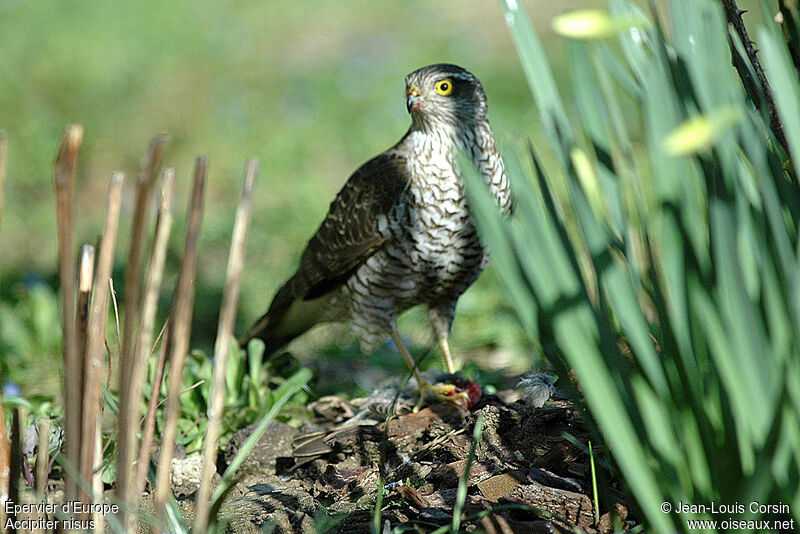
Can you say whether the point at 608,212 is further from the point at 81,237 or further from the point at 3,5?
the point at 3,5

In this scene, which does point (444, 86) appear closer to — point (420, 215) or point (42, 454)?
point (420, 215)

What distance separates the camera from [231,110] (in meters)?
8.20

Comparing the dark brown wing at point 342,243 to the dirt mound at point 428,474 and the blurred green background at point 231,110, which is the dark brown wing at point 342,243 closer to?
the blurred green background at point 231,110

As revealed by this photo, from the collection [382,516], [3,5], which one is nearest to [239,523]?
[382,516]

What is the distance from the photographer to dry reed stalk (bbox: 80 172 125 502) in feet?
4.95

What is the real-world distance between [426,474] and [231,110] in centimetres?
656

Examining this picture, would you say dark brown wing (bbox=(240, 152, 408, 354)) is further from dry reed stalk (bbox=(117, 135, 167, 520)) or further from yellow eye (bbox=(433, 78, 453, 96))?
dry reed stalk (bbox=(117, 135, 167, 520))

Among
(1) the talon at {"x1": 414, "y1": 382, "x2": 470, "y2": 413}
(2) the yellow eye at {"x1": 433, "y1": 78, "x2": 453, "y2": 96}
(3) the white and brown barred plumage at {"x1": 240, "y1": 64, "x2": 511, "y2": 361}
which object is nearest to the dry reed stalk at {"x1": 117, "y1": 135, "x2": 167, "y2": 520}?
(1) the talon at {"x1": 414, "y1": 382, "x2": 470, "y2": 413}

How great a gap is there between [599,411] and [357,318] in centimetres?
246

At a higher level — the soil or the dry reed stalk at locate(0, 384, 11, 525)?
the dry reed stalk at locate(0, 384, 11, 525)

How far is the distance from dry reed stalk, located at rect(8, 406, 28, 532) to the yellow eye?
208 centimetres

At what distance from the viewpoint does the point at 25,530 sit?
1765 mm

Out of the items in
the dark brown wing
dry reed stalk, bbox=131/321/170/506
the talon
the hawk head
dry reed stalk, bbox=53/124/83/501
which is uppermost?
the hawk head

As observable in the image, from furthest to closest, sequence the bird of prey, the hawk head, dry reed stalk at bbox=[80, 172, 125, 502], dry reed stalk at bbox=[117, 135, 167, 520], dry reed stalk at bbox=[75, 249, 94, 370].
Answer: the hawk head < the bird of prey < dry reed stalk at bbox=[75, 249, 94, 370] < dry reed stalk at bbox=[80, 172, 125, 502] < dry reed stalk at bbox=[117, 135, 167, 520]
